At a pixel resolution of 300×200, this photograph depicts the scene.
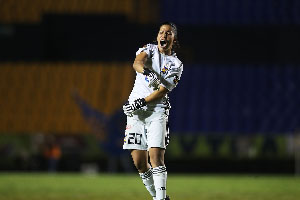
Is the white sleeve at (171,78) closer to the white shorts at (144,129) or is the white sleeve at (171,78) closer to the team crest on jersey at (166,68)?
the team crest on jersey at (166,68)

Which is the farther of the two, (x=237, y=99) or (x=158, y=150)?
(x=237, y=99)

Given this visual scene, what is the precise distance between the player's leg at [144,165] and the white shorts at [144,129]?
0.28 ft

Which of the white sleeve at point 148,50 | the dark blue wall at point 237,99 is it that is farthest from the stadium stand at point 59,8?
the white sleeve at point 148,50

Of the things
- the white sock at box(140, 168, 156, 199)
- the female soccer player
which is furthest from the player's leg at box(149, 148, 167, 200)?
the white sock at box(140, 168, 156, 199)

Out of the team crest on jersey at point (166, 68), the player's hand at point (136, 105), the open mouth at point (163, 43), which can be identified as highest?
the open mouth at point (163, 43)

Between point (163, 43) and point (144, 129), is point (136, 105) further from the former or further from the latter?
point (163, 43)

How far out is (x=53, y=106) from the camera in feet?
94.5

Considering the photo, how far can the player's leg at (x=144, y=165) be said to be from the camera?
781 centimetres

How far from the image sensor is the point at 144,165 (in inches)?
312

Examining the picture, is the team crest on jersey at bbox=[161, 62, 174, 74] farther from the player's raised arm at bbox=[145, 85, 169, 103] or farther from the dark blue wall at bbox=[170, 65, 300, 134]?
the dark blue wall at bbox=[170, 65, 300, 134]

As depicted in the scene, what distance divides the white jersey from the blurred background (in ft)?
58.6

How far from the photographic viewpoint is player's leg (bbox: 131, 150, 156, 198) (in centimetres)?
781

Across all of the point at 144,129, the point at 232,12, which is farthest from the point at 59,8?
the point at 144,129

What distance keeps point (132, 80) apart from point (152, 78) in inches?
849
